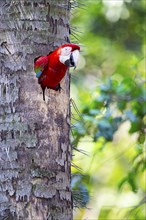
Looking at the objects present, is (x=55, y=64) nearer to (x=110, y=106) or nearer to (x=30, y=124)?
(x=30, y=124)

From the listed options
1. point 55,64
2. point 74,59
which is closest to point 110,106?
point 55,64

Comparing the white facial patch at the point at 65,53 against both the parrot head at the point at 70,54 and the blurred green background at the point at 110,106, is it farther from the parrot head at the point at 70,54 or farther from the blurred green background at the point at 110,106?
the blurred green background at the point at 110,106

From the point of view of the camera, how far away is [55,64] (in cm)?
296

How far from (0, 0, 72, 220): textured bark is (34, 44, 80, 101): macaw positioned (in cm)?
7

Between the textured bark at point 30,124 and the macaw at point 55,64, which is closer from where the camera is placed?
the macaw at point 55,64

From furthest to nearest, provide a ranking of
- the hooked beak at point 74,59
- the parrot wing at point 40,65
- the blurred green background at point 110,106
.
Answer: the blurred green background at point 110,106 < the parrot wing at point 40,65 < the hooked beak at point 74,59

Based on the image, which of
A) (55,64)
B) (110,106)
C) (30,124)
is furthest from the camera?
(110,106)

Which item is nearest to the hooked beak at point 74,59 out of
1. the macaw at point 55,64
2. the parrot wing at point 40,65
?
the macaw at point 55,64

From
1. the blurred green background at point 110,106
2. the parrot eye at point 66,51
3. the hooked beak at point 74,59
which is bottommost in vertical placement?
the blurred green background at point 110,106

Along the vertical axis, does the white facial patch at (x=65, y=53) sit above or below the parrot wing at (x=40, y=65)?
above

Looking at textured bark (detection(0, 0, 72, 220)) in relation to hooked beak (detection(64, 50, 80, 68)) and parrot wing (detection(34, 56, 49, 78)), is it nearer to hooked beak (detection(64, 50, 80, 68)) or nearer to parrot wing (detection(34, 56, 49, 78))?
parrot wing (detection(34, 56, 49, 78))

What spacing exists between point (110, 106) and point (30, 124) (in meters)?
1.91

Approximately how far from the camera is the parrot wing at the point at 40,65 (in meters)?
3.02

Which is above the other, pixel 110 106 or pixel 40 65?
pixel 40 65
